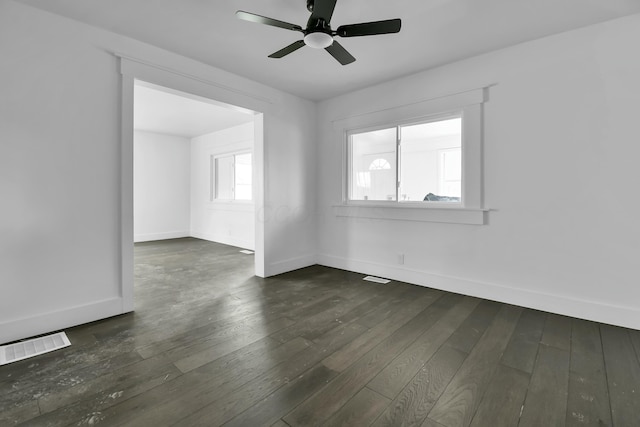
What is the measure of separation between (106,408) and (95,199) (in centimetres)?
181

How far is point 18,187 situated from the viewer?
226 cm

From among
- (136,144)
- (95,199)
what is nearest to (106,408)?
(95,199)

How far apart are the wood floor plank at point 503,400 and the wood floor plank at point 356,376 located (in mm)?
578

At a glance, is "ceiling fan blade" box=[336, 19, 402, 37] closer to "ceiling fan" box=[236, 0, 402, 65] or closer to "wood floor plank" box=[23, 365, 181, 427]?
"ceiling fan" box=[236, 0, 402, 65]

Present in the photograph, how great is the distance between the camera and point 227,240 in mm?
6645

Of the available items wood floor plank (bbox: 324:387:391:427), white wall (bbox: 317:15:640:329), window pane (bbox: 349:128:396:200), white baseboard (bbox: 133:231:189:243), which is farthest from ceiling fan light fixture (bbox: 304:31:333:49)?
white baseboard (bbox: 133:231:189:243)

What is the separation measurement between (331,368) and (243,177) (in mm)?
5397

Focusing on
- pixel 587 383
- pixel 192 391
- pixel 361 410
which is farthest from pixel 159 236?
pixel 587 383

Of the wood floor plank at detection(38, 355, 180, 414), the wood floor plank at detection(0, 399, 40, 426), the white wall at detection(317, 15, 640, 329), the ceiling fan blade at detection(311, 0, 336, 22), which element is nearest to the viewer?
the wood floor plank at detection(0, 399, 40, 426)

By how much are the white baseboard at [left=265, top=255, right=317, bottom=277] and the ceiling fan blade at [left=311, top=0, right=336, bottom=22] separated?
2.98 m

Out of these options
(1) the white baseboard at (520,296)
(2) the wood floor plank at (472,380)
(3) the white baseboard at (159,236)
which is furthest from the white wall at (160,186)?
(2) the wood floor plank at (472,380)

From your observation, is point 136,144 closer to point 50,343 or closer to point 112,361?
point 50,343

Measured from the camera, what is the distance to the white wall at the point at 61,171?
7.33 ft

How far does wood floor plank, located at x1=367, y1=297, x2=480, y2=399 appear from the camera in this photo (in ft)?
5.62
